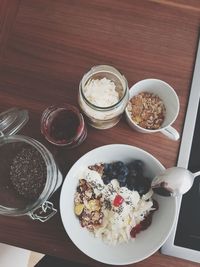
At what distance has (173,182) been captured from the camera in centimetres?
80

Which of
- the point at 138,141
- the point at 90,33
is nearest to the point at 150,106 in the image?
the point at 138,141

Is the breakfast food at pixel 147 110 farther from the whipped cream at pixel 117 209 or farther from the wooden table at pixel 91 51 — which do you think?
the whipped cream at pixel 117 209

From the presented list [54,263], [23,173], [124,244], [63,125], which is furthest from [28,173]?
[54,263]

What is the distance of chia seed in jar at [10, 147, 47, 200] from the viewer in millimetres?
793

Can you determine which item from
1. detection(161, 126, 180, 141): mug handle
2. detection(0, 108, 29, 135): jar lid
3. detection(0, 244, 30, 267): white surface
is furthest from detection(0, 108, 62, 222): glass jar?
detection(0, 244, 30, 267): white surface

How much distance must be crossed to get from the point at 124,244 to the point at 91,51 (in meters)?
0.39

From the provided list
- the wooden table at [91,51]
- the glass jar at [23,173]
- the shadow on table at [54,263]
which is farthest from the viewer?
the shadow on table at [54,263]

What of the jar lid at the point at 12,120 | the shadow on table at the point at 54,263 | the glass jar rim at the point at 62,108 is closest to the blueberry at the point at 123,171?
the glass jar rim at the point at 62,108

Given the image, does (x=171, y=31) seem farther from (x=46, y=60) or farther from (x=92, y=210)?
(x=92, y=210)

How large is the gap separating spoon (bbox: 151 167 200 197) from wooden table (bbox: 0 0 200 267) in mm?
57

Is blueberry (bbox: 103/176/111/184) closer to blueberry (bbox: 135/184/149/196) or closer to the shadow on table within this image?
blueberry (bbox: 135/184/149/196)

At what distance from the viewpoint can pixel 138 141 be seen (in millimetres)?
878

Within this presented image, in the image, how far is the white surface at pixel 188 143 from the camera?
0.85 meters

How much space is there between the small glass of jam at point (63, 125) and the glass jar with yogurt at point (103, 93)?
0.02 metres
